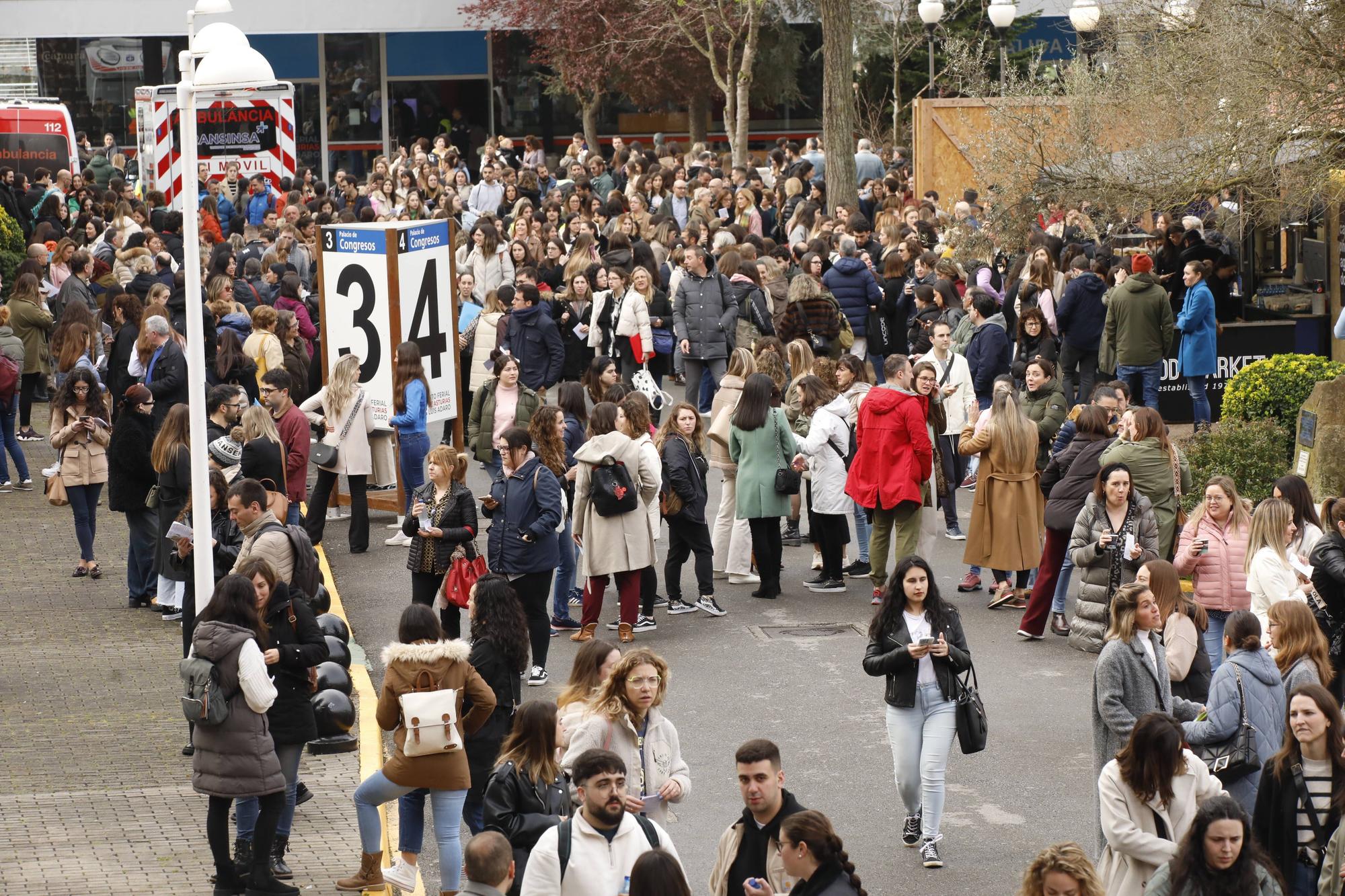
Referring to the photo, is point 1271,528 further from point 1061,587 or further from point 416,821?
point 416,821

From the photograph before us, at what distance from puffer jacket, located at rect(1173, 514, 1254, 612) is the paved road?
1055 millimetres

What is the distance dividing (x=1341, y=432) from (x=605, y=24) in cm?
3175

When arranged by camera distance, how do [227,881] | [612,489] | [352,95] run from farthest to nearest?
[352,95] < [612,489] < [227,881]

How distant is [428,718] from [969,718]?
8.94 feet

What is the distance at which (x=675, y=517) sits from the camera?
1335 cm

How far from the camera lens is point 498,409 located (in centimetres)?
1484

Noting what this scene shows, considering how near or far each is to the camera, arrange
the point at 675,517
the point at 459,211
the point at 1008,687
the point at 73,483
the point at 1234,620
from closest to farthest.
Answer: the point at 1234,620 < the point at 1008,687 < the point at 675,517 < the point at 73,483 < the point at 459,211

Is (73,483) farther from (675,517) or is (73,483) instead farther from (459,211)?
(459,211)

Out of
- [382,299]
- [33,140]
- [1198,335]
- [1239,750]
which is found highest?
[33,140]

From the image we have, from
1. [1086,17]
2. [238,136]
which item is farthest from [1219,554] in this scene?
[238,136]

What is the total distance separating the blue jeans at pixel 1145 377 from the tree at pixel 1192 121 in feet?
5.05

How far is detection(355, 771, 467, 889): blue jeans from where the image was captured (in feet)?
27.6

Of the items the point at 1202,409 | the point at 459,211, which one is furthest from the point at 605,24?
the point at 1202,409

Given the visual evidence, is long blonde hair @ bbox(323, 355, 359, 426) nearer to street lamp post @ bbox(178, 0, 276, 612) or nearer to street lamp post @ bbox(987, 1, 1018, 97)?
street lamp post @ bbox(178, 0, 276, 612)
